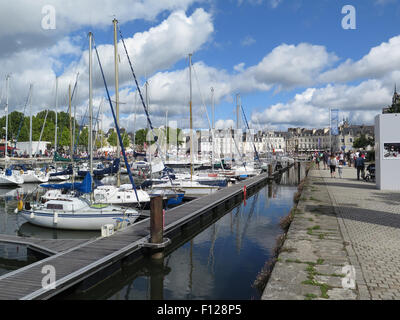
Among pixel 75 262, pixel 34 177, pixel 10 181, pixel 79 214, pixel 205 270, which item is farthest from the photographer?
pixel 34 177

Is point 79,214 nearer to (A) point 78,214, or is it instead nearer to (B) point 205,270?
(A) point 78,214

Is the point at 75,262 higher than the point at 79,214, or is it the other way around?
the point at 79,214

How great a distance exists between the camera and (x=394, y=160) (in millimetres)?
20469

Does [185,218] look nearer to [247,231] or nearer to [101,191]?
[247,231]

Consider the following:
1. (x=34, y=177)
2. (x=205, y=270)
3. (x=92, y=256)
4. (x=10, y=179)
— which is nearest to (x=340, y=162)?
(x=205, y=270)

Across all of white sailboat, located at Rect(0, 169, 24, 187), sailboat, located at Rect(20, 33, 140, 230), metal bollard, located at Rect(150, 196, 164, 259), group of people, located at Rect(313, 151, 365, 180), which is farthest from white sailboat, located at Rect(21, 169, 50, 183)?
metal bollard, located at Rect(150, 196, 164, 259)

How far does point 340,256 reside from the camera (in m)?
8.34

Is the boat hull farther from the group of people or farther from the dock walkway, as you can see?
the group of people

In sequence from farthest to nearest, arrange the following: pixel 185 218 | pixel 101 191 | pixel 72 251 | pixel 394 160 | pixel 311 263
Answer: pixel 394 160 < pixel 101 191 < pixel 185 218 < pixel 72 251 < pixel 311 263

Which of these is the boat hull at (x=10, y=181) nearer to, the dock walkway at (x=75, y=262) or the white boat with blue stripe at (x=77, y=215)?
the white boat with blue stripe at (x=77, y=215)

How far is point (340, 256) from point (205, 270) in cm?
431

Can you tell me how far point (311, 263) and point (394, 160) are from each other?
1561 centimetres

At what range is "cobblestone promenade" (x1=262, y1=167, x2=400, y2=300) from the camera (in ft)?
21.1
